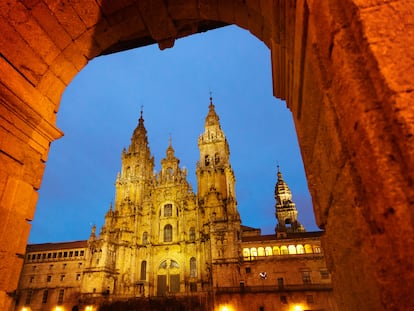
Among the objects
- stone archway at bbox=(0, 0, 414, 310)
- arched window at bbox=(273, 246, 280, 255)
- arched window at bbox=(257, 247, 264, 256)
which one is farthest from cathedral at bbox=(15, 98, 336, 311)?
stone archway at bbox=(0, 0, 414, 310)

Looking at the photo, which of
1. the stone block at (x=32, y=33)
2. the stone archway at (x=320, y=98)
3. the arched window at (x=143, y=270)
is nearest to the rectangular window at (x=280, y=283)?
the arched window at (x=143, y=270)

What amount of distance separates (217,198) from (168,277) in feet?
34.5

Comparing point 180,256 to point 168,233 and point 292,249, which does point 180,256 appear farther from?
point 292,249

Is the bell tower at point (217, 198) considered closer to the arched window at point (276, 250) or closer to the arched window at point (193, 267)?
the arched window at point (193, 267)

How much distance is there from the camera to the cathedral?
24.3m

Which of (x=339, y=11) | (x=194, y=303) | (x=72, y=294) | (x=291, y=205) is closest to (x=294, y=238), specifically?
(x=194, y=303)

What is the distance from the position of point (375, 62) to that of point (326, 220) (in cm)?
135

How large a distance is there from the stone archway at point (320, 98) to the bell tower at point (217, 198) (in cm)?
2505

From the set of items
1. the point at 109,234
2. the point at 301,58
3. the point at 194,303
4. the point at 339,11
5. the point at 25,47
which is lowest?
the point at 194,303

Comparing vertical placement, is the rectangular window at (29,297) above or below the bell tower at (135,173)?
below

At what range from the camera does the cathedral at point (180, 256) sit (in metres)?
24.3

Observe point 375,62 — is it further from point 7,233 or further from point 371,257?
point 7,233

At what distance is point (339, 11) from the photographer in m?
1.38

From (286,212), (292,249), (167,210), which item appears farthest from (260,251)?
(286,212)
